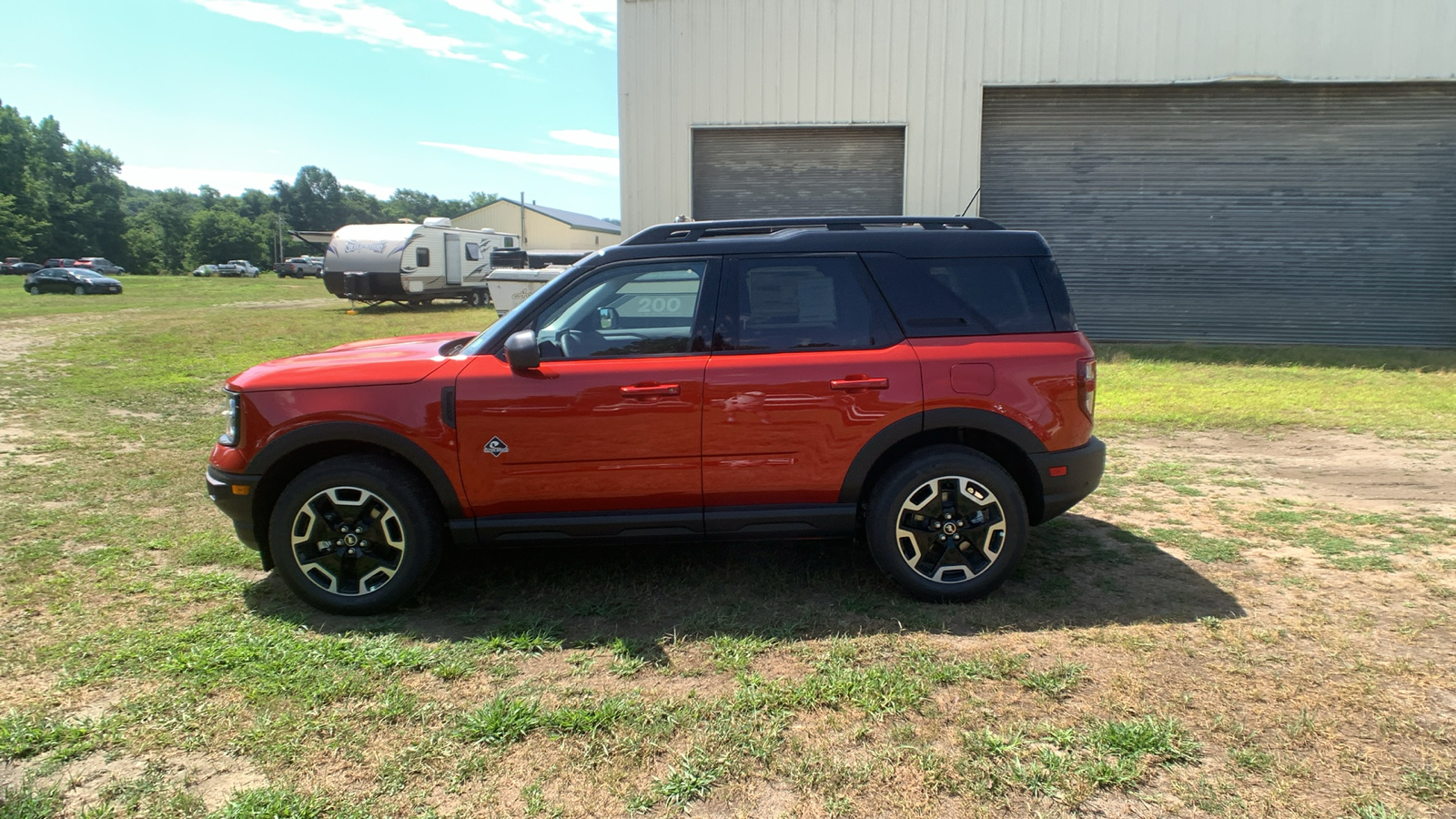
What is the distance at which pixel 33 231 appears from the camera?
69.7 metres

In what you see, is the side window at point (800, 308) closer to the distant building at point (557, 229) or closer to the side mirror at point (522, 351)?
the side mirror at point (522, 351)

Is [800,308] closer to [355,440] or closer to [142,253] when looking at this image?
[355,440]

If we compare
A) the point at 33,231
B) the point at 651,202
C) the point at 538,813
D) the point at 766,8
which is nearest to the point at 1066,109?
the point at 766,8

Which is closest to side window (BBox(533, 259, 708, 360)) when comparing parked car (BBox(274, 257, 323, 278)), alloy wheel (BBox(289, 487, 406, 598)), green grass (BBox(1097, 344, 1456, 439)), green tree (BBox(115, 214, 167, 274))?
alloy wheel (BBox(289, 487, 406, 598))

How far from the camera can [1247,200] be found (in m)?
14.6

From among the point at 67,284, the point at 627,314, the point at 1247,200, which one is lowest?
the point at 627,314

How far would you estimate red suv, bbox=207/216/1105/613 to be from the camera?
4.12m

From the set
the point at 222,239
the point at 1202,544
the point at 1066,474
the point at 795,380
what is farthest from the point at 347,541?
the point at 222,239

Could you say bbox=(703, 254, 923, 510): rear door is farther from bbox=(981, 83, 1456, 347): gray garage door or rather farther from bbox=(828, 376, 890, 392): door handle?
bbox=(981, 83, 1456, 347): gray garage door

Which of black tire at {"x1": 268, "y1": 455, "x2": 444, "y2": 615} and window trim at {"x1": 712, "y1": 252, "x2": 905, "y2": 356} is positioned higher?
window trim at {"x1": 712, "y1": 252, "x2": 905, "y2": 356}

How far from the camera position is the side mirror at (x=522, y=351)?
4008 mm

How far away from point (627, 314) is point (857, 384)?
46.1 inches

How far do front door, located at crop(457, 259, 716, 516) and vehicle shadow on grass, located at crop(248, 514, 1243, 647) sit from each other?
0.50 metres

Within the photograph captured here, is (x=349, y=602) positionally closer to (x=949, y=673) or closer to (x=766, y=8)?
(x=949, y=673)
